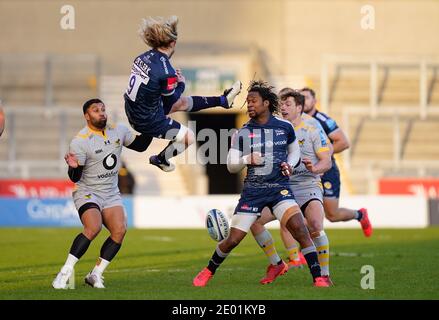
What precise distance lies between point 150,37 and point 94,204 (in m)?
1.97

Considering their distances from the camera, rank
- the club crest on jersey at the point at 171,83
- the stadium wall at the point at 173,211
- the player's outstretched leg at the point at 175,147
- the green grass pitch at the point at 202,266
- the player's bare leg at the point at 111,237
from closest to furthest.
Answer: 1. the green grass pitch at the point at 202,266
2. the club crest on jersey at the point at 171,83
3. the player's outstretched leg at the point at 175,147
4. the player's bare leg at the point at 111,237
5. the stadium wall at the point at 173,211

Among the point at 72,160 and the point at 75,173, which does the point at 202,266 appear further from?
the point at 72,160

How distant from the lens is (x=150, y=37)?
1091 cm

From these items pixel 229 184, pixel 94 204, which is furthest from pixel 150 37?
pixel 229 184

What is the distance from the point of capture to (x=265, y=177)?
1110 cm

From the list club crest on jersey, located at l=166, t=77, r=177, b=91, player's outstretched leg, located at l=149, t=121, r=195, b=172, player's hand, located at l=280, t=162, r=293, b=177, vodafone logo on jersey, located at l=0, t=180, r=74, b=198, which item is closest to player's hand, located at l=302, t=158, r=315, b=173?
player's hand, located at l=280, t=162, r=293, b=177

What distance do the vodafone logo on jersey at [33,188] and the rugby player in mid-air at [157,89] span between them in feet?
54.6

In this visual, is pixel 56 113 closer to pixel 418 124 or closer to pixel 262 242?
pixel 418 124

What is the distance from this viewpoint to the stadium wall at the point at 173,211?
82.9ft

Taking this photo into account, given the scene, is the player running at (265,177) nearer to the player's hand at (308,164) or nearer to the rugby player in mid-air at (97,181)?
the player's hand at (308,164)

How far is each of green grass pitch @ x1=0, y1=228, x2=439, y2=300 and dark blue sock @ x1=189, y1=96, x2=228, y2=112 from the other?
6.52 feet

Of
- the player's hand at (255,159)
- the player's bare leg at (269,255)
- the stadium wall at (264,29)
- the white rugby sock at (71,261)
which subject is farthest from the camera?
the stadium wall at (264,29)

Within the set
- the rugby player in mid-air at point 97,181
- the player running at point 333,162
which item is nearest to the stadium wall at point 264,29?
the player running at point 333,162

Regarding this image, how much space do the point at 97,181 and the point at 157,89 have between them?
1.35 m
